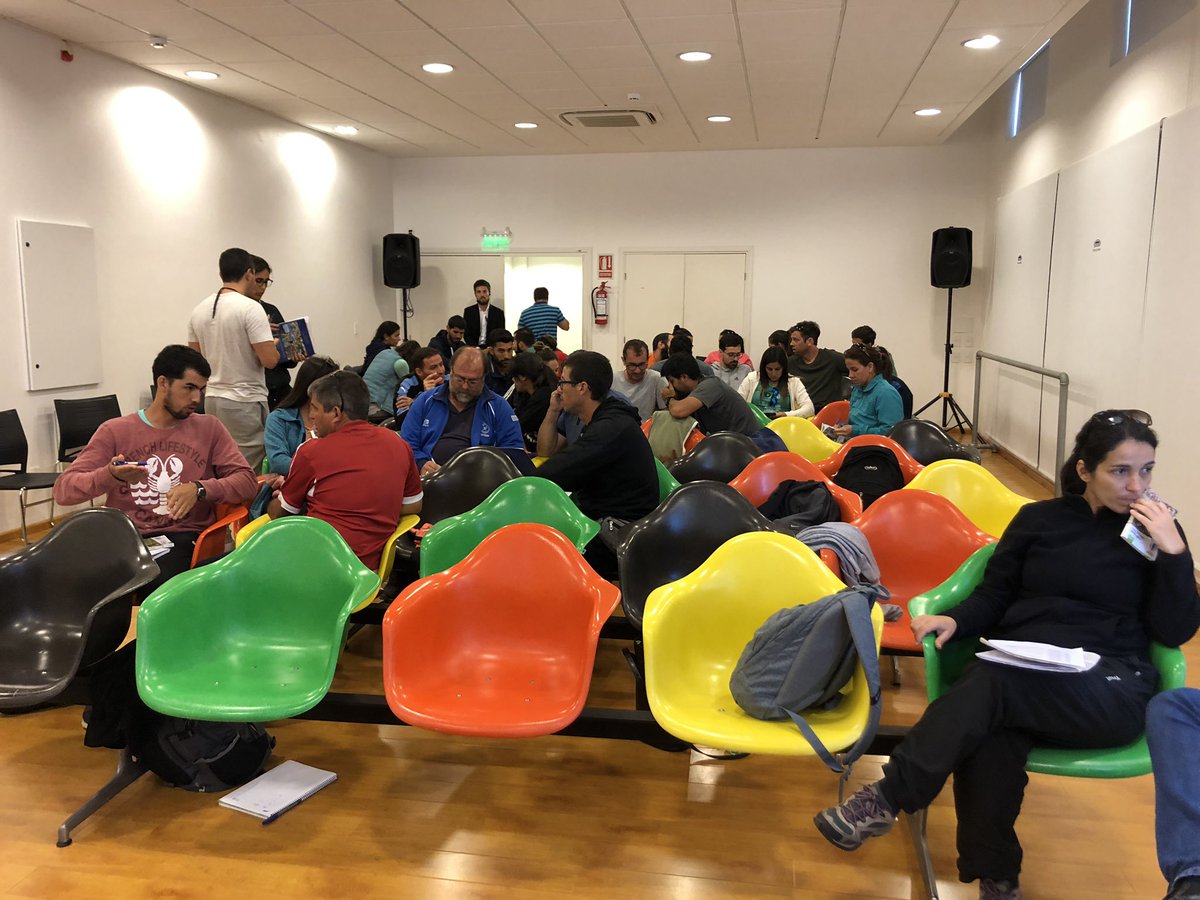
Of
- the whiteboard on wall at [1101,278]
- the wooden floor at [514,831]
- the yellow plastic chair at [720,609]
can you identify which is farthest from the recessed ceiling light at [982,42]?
the wooden floor at [514,831]

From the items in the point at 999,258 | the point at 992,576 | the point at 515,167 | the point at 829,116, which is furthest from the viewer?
the point at 515,167

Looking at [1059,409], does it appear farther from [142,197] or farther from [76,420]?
[142,197]

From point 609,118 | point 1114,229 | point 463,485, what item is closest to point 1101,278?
point 1114,229

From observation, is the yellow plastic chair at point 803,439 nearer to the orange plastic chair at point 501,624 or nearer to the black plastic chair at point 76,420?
the orange plastic chair at point 501,624

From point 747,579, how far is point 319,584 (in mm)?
1342

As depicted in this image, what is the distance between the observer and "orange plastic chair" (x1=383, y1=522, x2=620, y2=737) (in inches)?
104

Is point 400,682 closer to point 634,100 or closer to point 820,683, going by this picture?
point 820,683

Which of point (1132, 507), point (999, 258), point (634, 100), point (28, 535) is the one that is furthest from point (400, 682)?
point (999, 258)

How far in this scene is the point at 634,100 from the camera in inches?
316

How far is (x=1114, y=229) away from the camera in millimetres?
6262

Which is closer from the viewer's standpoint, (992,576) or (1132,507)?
(1132,507)

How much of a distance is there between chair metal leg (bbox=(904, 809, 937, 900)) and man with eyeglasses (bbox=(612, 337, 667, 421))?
4197mm

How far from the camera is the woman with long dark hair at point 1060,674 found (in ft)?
7.20

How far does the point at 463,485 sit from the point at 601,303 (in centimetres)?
794
